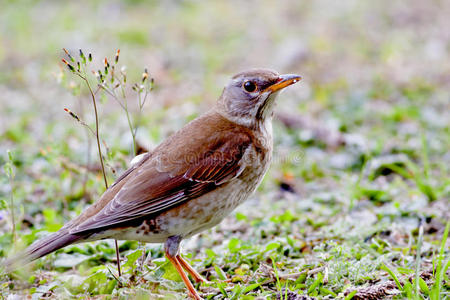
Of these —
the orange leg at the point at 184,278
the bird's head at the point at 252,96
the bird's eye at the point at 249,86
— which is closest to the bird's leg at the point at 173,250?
the orange leg at the point at 184,278

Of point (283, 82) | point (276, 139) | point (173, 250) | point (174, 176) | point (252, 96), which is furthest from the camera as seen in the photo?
point (276, 139)

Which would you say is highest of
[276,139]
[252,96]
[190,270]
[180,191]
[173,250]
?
[252,96]

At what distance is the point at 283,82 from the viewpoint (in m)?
4.99

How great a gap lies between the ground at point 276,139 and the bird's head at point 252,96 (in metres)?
1.10

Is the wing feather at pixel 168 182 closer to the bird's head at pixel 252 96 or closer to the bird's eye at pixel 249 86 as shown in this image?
the bird's head at pixel 252 96

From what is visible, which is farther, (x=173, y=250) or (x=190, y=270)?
(x=190, y=270)

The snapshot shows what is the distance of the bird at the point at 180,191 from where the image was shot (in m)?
4.32

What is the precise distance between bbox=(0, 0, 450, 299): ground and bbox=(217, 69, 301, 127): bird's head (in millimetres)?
1098

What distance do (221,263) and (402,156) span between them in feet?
10.9

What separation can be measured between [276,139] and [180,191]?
360 cm

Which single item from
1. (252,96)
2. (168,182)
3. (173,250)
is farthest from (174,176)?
(252,96)

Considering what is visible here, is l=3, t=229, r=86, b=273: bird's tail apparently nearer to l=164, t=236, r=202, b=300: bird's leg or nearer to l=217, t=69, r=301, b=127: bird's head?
l=164, t=236, r=202, b=300: bird's leg

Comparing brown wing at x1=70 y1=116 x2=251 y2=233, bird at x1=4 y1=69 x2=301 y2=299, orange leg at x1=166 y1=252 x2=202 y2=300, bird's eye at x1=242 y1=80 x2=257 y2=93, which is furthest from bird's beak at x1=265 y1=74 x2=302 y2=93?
orange leg at x1=166 y1=252 x2=202 y2=300

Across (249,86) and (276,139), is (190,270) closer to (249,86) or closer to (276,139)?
(249,86)
